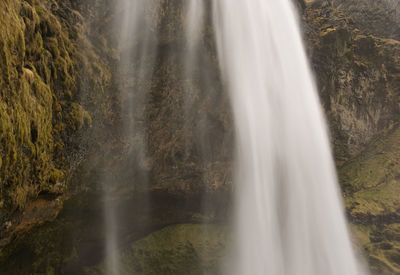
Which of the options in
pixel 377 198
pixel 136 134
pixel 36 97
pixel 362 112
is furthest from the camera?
pixel 362 112

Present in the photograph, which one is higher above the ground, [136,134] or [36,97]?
[136,134]

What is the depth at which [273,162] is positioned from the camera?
9.04 m

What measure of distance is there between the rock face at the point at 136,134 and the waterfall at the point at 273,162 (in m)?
0.76

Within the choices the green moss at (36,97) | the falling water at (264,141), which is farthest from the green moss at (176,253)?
the green moss at (36,97)

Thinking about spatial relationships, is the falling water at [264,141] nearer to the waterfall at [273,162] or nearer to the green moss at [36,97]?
the waterfall at [273,162]

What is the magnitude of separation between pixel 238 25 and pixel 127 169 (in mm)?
6735

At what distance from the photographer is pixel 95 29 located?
7832 millimetres

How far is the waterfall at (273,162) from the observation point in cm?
855

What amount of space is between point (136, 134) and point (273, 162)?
5063 millimetres

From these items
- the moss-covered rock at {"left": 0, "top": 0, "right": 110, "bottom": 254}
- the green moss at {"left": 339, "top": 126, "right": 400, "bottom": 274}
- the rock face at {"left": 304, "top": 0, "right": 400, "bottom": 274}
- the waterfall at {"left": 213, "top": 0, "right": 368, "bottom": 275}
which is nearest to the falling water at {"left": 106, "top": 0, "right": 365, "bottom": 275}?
the waterfall at {"left": 213, "top": 0, "right": 368, "bottom": 275}

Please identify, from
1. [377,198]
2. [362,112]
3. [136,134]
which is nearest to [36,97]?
[136,134]

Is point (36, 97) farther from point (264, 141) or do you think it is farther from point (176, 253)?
point (264, 141)

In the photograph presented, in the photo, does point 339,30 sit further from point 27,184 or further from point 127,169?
point 27,184

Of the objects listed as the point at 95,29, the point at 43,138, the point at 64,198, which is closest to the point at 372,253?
the point at 64,198
